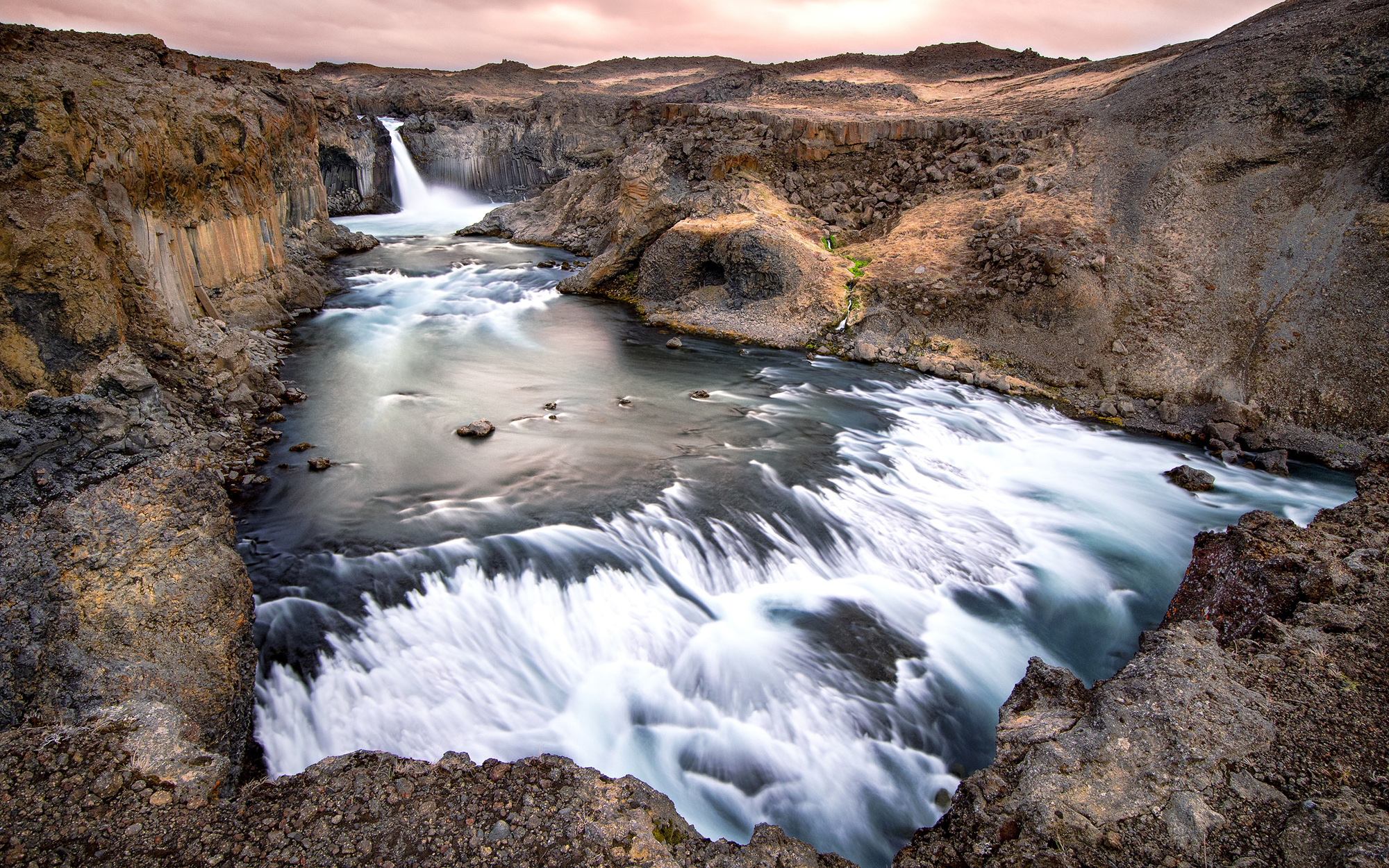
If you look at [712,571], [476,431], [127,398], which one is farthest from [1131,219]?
[127,398]

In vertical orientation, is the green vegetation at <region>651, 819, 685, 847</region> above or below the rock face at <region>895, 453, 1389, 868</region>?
below

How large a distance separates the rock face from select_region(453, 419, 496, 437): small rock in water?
6983 millimetres

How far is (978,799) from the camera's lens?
11.9ft

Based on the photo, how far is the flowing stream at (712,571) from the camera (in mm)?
4988

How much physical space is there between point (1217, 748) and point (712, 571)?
4.06m

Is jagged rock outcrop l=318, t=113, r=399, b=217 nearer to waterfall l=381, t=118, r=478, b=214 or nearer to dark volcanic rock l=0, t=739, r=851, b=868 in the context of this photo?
waterfall l=381, t=118, r=478, b=214

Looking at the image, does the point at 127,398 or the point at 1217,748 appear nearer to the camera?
the point at 1217,748

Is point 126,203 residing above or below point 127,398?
above

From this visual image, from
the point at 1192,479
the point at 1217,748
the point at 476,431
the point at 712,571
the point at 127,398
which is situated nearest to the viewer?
the point at 1217,748

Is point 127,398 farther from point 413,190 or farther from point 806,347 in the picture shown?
point 413,190

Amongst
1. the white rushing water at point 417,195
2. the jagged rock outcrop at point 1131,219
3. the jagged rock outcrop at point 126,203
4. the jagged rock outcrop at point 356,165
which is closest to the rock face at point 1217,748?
the jagged rock outcrop at point 1131,219

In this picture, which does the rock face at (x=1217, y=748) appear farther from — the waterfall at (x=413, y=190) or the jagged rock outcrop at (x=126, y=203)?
the waterfall at (x=413, y=190)

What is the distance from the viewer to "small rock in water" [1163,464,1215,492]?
29.2 feet

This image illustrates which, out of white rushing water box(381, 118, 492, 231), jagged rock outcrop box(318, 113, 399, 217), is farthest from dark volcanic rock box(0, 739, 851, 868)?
white rushing water box(381, 118, 492, 231)
